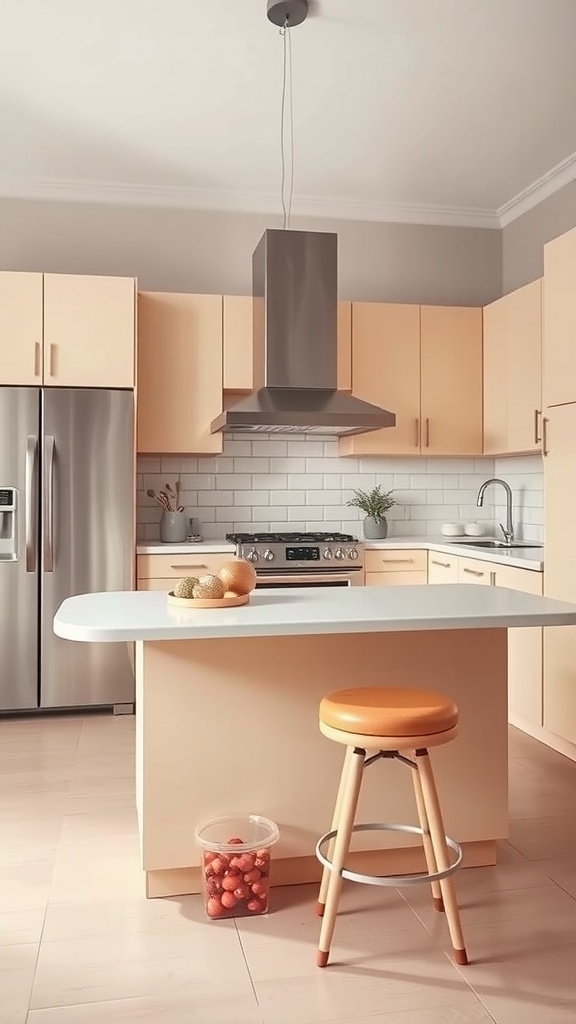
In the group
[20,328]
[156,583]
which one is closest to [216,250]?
[20,328]

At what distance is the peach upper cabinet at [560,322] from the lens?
3941 mm

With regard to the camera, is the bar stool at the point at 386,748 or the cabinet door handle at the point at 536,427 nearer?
the bar stool at the point at 386,748

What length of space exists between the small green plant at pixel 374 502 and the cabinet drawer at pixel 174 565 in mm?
1032

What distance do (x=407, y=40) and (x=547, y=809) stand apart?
10.2ft

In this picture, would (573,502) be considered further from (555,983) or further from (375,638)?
(555,983)

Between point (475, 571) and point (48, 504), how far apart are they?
2279 millimetres

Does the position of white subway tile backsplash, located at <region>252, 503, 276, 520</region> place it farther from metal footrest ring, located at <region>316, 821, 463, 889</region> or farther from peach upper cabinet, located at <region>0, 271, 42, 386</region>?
metal footrest ring, located at <region>316, 821, 463, 889</region>

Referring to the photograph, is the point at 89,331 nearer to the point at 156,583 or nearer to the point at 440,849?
the point at 156,583

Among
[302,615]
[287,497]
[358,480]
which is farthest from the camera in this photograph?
[358,480]

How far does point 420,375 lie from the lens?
5383mm

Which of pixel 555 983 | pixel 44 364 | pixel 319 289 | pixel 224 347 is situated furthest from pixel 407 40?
pixel 555 983

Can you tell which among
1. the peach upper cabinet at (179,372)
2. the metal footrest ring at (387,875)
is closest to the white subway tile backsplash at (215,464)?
the peach upper cabinet at (179,372)

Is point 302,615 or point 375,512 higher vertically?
point 375,512

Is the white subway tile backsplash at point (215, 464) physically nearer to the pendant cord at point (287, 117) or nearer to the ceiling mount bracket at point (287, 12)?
A: the pendant cord at point (287, 117)
